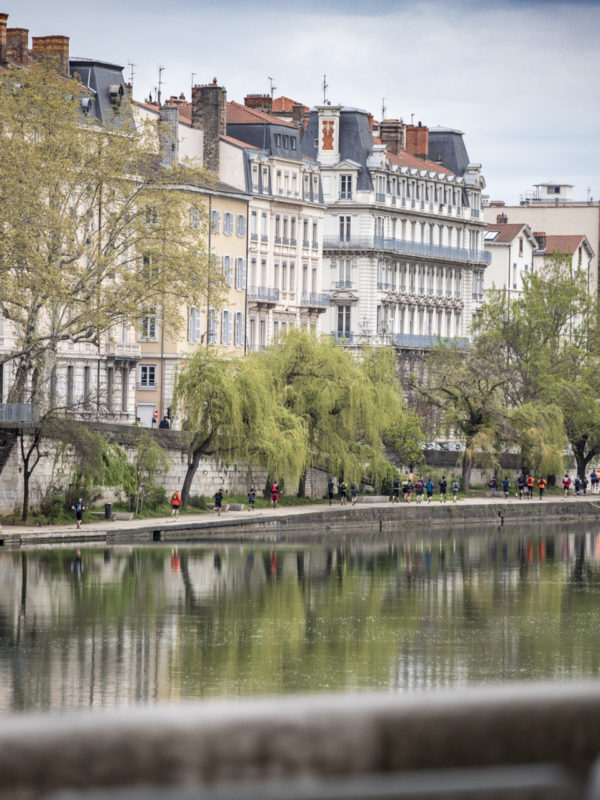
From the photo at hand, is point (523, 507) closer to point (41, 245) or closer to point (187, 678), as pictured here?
point (41, 245)

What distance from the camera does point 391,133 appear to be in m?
118

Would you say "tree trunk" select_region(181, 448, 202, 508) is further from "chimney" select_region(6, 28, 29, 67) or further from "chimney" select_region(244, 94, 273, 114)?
"chimney" select_region(244, 94, 273, 114)

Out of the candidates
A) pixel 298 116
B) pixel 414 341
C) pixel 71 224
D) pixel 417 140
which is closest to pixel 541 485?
pixel 414 341

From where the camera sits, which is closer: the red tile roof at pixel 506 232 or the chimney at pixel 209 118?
the chimney at pixel 209 118

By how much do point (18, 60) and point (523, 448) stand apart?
1257 inches

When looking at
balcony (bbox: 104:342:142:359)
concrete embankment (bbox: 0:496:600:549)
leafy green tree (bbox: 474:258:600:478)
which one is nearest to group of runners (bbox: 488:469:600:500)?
leafy green tree (bbox: 474:258:600:478)

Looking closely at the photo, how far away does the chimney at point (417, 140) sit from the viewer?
402 feet

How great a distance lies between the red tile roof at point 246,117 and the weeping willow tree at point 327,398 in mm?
29087

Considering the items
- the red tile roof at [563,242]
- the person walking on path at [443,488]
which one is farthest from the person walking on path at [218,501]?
the red tile roof at [563,242]

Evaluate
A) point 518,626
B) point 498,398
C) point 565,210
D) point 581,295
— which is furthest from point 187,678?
point 565,210

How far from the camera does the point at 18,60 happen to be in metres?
72.9

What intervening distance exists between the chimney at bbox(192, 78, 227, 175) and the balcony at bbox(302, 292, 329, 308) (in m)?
12.6

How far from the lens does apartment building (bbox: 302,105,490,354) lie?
107938 mm

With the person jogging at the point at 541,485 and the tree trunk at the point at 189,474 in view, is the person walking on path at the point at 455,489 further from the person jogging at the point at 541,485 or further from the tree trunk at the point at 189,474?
the tree trunk at the point at 189,474
